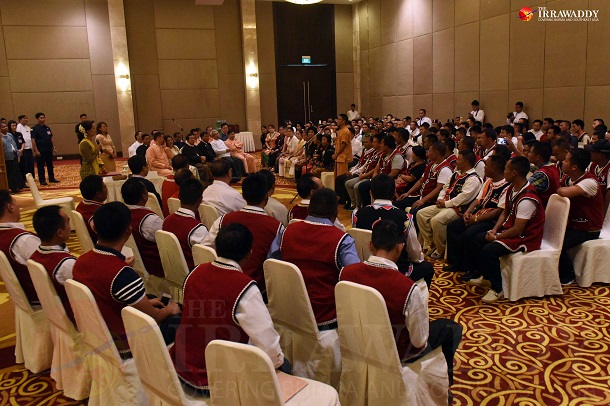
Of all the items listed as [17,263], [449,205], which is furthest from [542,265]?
[17,263]

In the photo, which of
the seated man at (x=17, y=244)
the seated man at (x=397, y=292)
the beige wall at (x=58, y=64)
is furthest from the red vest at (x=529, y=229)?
the beige wall at (x=58, y=64)

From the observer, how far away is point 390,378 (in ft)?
7.41

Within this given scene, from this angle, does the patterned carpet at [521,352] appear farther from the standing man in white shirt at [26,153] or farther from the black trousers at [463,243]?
the standing man in white shirt at [26,153]

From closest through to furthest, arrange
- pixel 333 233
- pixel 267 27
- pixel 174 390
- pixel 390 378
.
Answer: pixel 174 390 → pixel 390 378 → pixel 333 233 → pixel 267 27

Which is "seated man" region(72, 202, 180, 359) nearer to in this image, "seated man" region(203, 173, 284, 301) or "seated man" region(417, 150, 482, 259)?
"seated man" region(203, 173, 284, 301)

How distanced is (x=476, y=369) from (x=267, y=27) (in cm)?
1527

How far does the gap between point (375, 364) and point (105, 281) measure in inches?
51.1

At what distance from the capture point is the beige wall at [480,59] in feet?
30.6

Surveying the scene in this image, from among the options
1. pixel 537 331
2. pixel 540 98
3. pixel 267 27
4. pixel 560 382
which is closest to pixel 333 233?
pixel 560 382

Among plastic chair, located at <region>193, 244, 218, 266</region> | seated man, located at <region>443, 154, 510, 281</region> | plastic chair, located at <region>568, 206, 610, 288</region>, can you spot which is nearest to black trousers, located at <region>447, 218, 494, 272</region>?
seated man, located at <region>443, 154, 510, 281</region>

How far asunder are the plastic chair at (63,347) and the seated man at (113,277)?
41cm

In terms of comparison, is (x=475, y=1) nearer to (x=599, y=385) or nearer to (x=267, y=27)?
(x=267, y=27)

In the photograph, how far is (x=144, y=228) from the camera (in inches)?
139

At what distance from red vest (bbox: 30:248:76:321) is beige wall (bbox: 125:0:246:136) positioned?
44.6 ft
